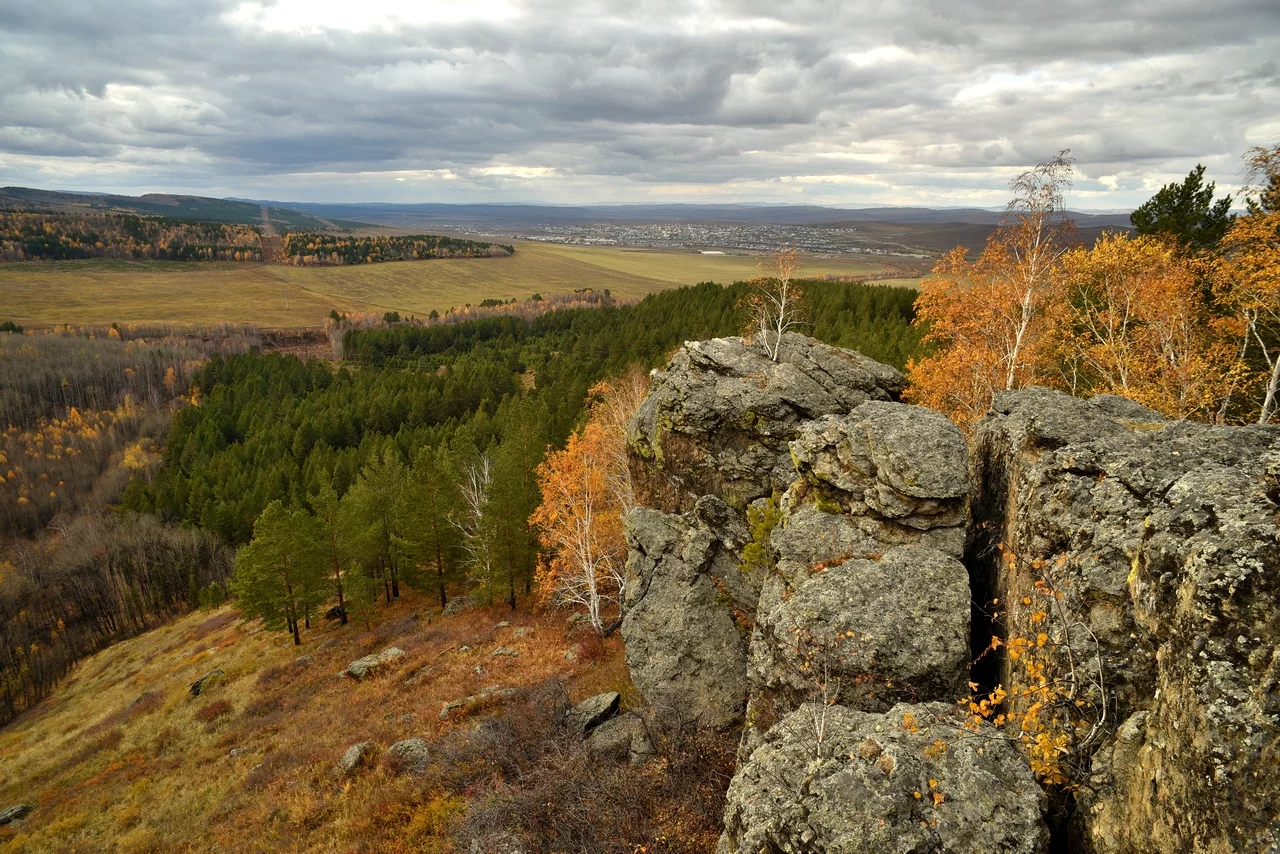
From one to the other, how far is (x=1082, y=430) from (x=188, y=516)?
11297 cm

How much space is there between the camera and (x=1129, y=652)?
29.6ft

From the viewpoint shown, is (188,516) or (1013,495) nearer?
(1013,495)

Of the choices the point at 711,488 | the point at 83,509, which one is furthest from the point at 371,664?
the point at 83,509

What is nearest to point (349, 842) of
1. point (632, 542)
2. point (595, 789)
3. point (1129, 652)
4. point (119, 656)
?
point (595, 789)

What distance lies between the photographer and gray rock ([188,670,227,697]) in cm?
4578

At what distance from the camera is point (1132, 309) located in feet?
90.8

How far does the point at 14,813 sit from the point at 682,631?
1588 inches

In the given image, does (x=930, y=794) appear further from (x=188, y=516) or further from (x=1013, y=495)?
(x=188, y=516)

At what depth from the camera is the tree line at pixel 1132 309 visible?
22.2 m

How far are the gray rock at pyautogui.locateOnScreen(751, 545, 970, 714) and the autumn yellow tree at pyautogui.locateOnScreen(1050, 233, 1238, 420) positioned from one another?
56.0ft

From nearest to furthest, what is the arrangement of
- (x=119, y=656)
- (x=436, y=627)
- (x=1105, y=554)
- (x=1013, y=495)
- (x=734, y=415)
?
(x=1105, y=554) → (x=1013, y=495) → (x=734, y=415) → (x=436, y=627) → (x=119, y=656)

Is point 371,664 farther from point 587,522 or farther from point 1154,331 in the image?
point 1154,331

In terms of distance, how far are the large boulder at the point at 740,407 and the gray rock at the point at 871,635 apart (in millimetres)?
9984

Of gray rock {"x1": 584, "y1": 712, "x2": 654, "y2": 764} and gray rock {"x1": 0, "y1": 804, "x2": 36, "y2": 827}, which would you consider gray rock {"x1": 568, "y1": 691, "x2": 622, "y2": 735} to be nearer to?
gray rock {"x1": 584, "y1": 712, "x2": 654, "y2": 764}
